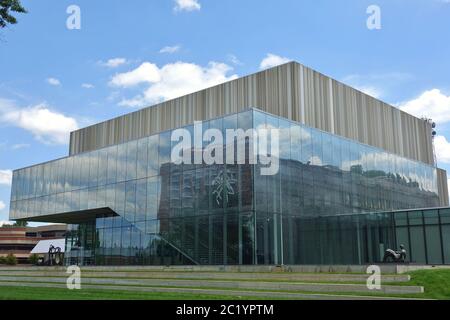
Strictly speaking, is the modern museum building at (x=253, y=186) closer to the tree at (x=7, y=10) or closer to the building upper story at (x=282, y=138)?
the building upper story at (x=282, y=138)

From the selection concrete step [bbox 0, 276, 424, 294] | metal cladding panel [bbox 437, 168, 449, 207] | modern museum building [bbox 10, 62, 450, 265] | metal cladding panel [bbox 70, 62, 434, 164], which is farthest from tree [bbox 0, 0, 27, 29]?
metal cladding panel [bbox 437, 168, 449, 207]

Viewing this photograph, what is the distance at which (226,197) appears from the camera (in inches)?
1446

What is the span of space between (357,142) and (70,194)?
28.5 m

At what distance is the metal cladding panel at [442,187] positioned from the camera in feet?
211

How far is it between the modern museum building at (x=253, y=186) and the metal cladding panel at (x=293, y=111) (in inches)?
5.3

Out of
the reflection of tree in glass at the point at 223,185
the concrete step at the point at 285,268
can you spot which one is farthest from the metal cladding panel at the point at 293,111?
the concrete step at the point at 285,268

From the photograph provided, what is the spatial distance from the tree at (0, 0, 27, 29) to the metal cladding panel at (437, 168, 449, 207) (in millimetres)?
56499

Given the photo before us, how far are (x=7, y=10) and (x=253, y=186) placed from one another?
66.8 ft

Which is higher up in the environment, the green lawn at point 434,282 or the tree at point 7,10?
the tree at point 7,10

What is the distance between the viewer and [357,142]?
48.2 metres

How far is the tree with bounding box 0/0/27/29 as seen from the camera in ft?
63.0

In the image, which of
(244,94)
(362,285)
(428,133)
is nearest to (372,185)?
(244,94)

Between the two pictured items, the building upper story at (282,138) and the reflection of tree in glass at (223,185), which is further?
the building upper story at (282,138)
